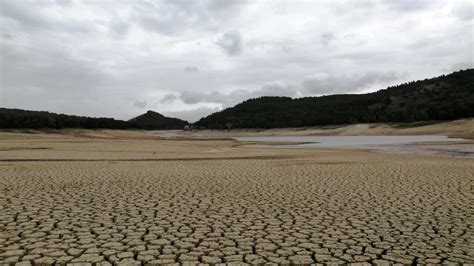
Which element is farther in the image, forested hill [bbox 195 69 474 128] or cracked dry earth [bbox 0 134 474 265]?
forested hill [bbox 195 69 474 128]

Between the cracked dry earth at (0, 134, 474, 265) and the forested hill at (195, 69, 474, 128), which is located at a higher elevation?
the forested hill at (195, 69, 474, 128)

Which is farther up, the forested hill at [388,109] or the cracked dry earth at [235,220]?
the forested hill at [388,109]

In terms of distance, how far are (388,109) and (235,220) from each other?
386 ft

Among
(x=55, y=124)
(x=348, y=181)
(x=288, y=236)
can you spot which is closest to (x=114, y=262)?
(x=288, y=236)

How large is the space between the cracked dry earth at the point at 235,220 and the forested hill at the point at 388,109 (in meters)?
82.4

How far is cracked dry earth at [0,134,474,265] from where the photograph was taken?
602 cm

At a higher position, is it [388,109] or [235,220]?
[388,109]

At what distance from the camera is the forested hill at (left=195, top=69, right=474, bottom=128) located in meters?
94.6

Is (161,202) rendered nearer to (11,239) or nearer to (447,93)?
(11,239)

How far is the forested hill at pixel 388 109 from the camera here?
9462cm

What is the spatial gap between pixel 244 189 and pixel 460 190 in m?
6.49

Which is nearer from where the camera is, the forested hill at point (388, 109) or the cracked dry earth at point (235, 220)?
the cracked dry earth at point (235, 220)

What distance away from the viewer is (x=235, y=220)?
825 cm

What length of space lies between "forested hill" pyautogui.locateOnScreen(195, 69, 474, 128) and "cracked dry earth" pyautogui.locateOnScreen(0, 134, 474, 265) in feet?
270
